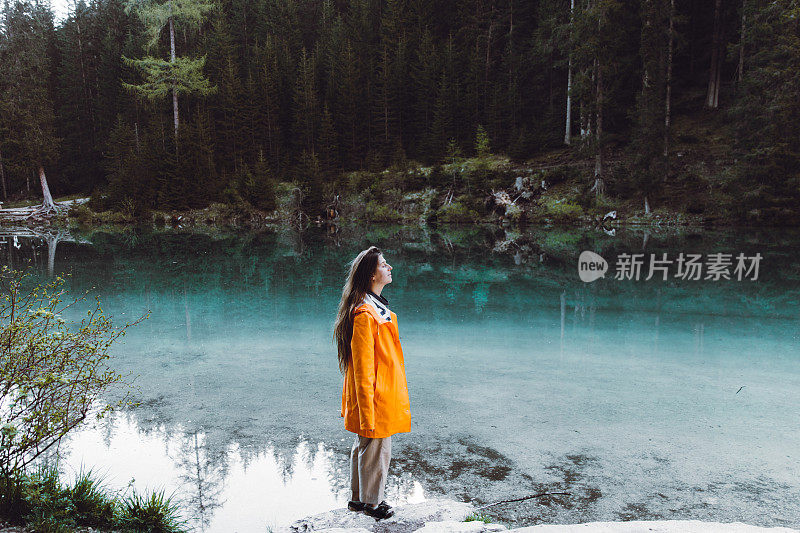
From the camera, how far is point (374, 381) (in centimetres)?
323

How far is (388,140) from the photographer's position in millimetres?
38938

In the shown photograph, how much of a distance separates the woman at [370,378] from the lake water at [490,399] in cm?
48

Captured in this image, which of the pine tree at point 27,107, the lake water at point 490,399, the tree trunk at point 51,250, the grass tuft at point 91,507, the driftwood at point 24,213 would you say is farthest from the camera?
the driftwood at point 24,213

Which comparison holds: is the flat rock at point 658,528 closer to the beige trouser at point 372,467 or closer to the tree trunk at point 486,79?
the beige trouser at point 372,467

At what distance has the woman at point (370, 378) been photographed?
3203 mm

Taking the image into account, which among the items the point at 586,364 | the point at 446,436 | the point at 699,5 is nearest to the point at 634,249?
the point at 586,364

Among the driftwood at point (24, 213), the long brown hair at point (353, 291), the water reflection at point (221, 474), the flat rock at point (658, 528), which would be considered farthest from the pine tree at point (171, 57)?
the flat rock at point (658, 528)

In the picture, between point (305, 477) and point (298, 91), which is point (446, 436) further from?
point (298, 91)

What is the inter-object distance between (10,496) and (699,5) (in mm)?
43973

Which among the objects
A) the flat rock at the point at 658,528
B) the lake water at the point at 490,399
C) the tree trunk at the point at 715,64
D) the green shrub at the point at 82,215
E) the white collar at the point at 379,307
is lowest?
the lake water at the point at 490,399

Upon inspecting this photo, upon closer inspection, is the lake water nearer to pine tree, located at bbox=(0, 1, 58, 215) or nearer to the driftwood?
pine tree, located at bbox=(0, 1, 58, 215)

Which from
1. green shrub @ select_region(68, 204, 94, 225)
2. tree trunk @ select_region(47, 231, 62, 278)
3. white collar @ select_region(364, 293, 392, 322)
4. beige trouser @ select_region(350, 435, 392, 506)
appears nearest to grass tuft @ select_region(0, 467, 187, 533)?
beige trouser @ select_region(350, 435, 392, 506)

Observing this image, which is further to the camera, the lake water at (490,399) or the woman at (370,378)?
the lake water at (490,399)

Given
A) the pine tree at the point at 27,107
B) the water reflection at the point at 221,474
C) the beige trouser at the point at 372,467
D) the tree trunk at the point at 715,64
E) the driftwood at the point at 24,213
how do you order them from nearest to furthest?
the beige trouser at the point at 372,467
the water reflection at the point at 221,474
the tree trunk at the point at 715,64
the pine tree at the point at 27,107
the driftwood at the point at 24,213
